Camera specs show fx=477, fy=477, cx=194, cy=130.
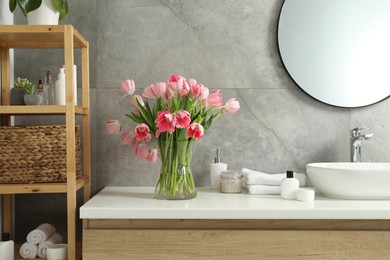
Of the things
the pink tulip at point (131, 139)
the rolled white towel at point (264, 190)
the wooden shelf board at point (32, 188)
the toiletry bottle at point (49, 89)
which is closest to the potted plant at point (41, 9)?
the toiletry bottle at point (49, 89)

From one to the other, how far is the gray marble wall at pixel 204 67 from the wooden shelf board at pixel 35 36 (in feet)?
0.48

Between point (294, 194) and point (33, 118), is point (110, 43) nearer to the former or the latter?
point (33, 118)

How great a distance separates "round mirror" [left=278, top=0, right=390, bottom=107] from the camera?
2.34 metres

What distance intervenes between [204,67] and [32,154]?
0.91 meters

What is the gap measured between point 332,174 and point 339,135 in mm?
521

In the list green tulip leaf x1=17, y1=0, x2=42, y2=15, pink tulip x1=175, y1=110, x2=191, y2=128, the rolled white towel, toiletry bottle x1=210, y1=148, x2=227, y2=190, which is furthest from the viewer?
toiletry bottle x1=210, y1=148, x2=227, y2=190

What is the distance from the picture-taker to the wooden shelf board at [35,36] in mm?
1891

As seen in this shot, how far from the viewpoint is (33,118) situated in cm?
235

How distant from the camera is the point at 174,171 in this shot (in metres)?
1.96

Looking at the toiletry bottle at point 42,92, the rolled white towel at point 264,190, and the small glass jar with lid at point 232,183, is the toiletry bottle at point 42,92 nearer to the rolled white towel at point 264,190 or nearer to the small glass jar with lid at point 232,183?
the small glass jar with lid at point 232,183

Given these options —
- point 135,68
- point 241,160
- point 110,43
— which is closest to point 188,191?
point 241,160

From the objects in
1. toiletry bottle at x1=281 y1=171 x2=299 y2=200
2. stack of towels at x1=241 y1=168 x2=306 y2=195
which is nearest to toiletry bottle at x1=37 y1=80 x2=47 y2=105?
Answer: stack of towels at x1=241 y1=168 x2=306 y2=195

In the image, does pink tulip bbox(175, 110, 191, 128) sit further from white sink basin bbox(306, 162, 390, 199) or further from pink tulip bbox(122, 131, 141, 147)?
white sink basin bbox(306, 162, 390, 199)

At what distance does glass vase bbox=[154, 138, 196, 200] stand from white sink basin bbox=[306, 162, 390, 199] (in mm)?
515
